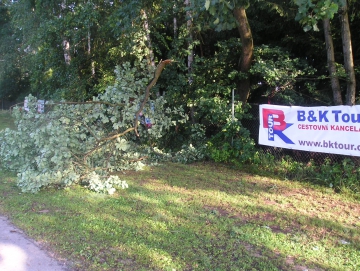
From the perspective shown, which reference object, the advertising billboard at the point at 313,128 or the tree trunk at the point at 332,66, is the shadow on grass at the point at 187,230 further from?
the tree trunk at the point at 332,66

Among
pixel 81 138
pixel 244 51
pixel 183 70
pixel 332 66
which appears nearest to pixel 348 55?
pixel 332 66

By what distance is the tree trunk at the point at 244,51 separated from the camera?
8430 millimetres

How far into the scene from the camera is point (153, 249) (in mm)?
3963

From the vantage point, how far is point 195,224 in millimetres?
4777

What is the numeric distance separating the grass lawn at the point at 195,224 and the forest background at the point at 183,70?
1.02 metres

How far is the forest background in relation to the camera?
7.36 meters

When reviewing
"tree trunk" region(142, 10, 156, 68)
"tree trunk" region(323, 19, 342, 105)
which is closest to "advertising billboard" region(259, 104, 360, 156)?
"tree trunk" region(323, 19, 342, 105)

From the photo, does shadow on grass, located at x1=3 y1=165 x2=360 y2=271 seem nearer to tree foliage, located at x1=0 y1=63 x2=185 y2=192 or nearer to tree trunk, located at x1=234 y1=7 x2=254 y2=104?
tree foliage, located at x1=0 y1=63 x2=185 y2=192

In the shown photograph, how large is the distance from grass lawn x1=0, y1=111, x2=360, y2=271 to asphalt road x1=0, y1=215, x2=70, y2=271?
0.46ft

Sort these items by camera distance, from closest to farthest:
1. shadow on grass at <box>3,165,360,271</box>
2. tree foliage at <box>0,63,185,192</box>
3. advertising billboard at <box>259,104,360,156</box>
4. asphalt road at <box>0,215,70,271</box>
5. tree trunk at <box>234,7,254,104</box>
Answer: asphalt road at <box>0,215,70,271</box> < shadow on grass at <box>3,165,360,271</box> < advertising billboard at <box>259,104,360,156</box> < tree foliage at <box>0,63,185,192</box> < tree trunk at <box>234,7,254,104</box>

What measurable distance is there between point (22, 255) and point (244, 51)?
7157 mm

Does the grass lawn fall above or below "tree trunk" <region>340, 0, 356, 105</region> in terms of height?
below

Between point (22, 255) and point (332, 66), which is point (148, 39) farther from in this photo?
point (22, 255)

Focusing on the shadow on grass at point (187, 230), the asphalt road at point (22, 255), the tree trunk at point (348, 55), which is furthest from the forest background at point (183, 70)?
the asphalt road at point (22, 255)
